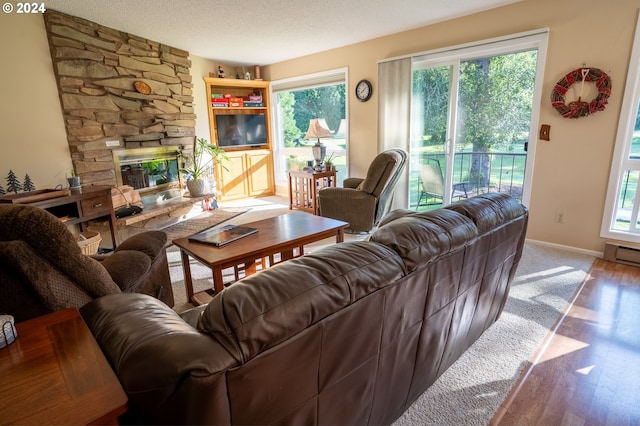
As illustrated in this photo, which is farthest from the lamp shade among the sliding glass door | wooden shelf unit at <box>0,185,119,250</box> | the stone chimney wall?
wooden shelf unit at <box>0,185,119,250</box>

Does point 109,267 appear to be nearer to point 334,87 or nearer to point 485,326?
point 485,326

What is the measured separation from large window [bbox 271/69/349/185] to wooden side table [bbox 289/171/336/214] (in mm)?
433

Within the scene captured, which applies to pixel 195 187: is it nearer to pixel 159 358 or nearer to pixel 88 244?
pixel 88 244

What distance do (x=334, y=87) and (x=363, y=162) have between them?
1.26 m

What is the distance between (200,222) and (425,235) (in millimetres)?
3926

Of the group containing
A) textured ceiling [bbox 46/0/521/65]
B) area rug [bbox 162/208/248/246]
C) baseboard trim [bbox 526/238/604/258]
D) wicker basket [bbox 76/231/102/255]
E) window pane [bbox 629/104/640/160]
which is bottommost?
baseboard trim [bbox 526/238/604/258]

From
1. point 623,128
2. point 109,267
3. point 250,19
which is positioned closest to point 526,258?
point 623,128

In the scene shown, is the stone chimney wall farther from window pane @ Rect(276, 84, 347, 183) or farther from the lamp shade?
the lamp shade

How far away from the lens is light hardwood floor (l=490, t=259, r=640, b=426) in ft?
4.83

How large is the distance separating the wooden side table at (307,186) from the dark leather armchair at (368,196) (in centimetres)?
69

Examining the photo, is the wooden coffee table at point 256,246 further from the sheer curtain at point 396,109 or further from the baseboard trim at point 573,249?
the baseboard trim at point 573,249

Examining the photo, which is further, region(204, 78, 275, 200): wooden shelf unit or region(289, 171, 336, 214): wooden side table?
region(204, 78, 275, 200): wooden shelf unit

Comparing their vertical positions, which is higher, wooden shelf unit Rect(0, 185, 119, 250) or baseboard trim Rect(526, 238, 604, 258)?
wooden shelf unit Rect(0, 185, 119, 250)

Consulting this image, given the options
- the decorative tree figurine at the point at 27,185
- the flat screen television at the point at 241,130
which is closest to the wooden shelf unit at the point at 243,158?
the flat screen television at the point at 241,130
